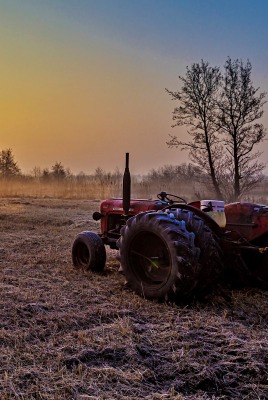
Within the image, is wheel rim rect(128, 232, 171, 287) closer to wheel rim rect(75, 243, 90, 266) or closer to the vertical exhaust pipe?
the vertical exhaust pipe

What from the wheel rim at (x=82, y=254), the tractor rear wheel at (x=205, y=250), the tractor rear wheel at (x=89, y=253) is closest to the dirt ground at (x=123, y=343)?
the tractor rear wheel at (x=205, y=250)

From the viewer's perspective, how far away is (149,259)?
4.37 meters

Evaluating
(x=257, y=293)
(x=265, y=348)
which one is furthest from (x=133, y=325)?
(x=257, y=293)

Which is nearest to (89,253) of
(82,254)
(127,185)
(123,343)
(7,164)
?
(82,254)

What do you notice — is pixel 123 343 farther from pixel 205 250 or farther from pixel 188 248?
pixel 205 250

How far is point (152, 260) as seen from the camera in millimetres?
4367

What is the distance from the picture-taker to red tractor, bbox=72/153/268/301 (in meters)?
3.81

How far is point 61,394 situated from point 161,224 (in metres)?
2.06

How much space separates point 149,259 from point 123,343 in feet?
4.95

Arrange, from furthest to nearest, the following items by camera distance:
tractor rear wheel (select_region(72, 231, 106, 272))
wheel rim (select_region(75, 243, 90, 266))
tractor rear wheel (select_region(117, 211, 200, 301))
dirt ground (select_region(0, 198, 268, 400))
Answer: wheel rim (select_region(75, 243, 90, 266)) → tractor rear wheel (select_region(72, 231, 106, 272)) → tractor rear wheel (select_region(117, 211, 200, 301)) → dirt ground (select_region(0, 198, 268, 400))

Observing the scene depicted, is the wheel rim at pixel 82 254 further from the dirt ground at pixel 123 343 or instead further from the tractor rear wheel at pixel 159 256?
the tractor rear wheel at pixel 159 256

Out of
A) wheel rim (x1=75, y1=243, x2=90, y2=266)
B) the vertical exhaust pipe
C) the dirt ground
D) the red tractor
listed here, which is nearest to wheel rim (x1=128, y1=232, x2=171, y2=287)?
the red tractor

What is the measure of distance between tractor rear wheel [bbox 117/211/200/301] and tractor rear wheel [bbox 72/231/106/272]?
105 centimetres

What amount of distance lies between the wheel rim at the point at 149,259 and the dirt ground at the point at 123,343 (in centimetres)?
28
